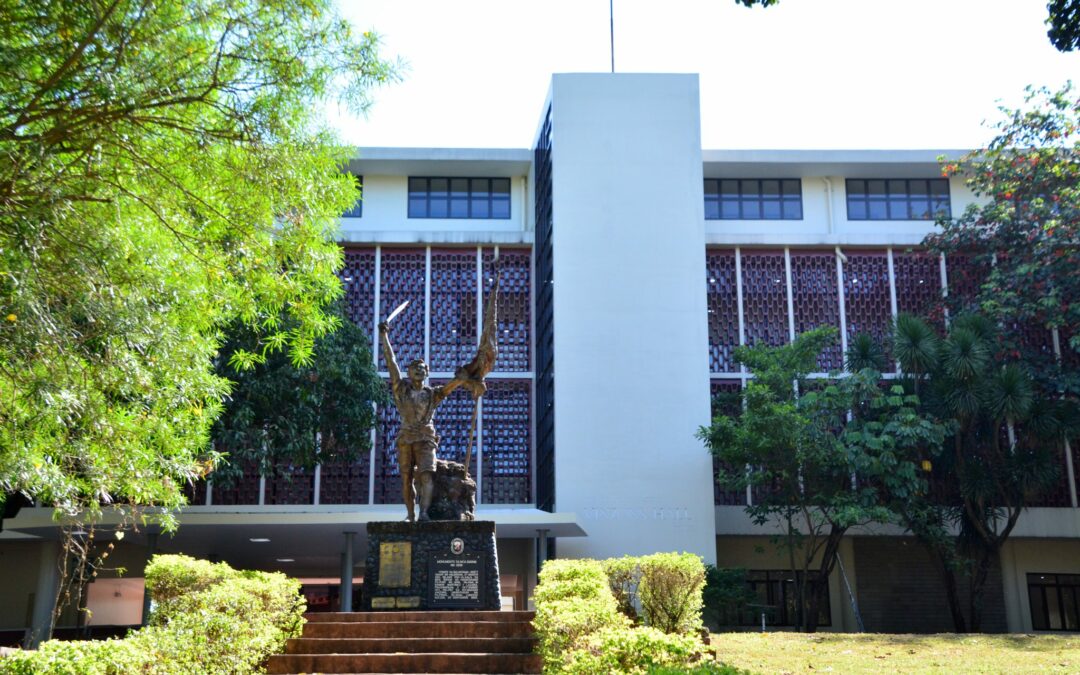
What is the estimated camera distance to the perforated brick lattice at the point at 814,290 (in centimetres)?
2314

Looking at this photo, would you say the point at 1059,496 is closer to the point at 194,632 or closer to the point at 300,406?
the point at 300,406

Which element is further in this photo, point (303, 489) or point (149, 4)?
point (303, 489)

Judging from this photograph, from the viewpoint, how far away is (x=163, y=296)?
8094mm

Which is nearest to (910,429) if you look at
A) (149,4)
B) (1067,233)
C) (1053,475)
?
(1053,475)

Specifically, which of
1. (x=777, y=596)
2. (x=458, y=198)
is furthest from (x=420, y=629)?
(x=458, y=198)

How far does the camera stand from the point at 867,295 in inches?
913

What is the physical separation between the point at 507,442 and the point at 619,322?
3.68 meters

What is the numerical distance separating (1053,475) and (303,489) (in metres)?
14.2

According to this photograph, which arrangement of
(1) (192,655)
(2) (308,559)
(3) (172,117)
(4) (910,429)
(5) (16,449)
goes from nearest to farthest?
1. (3) (172,117)
2. (1) (192,655)
3. (5) (16,449)
4. (4) (910,429)
5. (2) (308,559)

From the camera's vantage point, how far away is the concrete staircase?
1005 cm

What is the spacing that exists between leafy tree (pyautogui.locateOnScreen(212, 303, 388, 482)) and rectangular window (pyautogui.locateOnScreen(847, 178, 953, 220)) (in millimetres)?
11765

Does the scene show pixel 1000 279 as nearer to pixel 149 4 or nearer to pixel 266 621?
pixel 266 621

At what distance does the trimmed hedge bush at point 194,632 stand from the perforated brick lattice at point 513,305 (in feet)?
38.9

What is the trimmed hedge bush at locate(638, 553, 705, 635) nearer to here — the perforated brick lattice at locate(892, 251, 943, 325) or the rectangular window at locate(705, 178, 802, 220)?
the perforated brick lattice at locate(892, 251, 943, 325)
